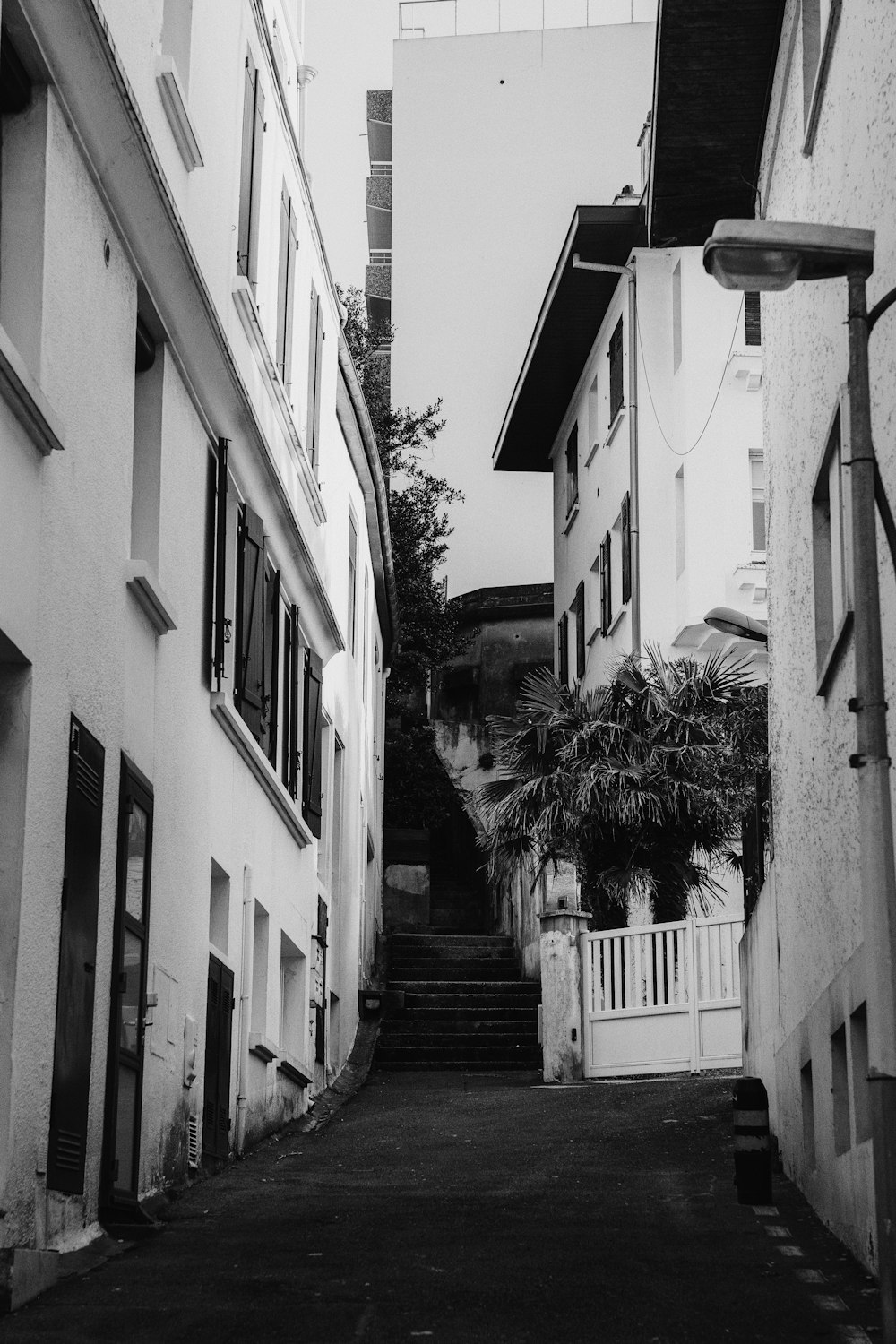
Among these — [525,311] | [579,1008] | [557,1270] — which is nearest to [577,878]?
[579,1008]

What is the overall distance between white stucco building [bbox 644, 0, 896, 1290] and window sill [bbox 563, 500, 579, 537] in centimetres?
1755

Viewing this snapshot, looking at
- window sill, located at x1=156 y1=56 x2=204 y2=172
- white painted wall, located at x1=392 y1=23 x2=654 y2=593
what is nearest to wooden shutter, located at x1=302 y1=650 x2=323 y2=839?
window sill, located at x1=156 y1=56 x2=204 y2=172

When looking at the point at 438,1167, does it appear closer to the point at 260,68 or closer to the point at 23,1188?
the point at 23,1188

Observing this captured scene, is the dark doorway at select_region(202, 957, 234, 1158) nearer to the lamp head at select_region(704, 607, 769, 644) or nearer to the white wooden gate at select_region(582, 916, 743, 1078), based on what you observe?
the lamp head at select_region(704, 607, 769, 644)

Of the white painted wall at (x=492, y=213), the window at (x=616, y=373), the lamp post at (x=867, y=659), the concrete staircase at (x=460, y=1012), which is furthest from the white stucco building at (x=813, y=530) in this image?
the white painted wall at (x=492, y=213)

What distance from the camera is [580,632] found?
33.2m

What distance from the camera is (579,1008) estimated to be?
2155 cm

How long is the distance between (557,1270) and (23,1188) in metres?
2.28

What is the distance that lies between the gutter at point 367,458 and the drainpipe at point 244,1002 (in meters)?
7.96

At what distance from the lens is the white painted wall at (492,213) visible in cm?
4300

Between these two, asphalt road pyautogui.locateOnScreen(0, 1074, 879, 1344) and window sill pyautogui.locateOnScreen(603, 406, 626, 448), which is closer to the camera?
asphalt road pyautogui.locateOnScreen(0, 1074, 879, 1344)


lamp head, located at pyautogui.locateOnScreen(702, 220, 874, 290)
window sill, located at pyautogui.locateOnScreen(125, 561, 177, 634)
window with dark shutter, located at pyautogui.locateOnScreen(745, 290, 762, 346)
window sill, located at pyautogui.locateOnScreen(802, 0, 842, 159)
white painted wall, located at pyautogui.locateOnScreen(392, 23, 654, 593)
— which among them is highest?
white painted wall, located at pyautogui.locateOnScreen(392, 23, 654, 593)

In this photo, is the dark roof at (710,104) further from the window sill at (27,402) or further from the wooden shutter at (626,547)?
the wooden shutter at (626,547)

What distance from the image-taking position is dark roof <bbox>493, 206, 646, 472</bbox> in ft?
92.6
